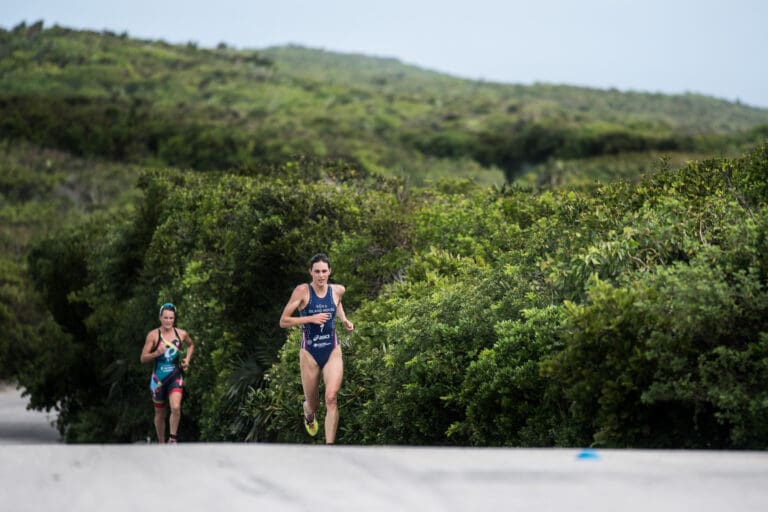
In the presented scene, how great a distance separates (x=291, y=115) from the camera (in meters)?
133

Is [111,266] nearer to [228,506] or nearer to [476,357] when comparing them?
[476,357]

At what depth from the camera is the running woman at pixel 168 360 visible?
1411 centimetres

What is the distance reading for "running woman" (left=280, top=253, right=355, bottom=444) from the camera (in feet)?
35.8

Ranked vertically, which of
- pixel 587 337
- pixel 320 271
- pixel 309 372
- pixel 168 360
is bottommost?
pixel 168 360

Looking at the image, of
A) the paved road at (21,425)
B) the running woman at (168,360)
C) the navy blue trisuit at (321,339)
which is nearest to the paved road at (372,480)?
the navy blue trisuit at (321,339)

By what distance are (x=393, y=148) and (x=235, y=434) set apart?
92.7m

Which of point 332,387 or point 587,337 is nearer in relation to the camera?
point 587,337

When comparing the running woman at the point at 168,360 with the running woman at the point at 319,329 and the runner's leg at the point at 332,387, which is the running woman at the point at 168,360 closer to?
the running woman at the point at 319,329

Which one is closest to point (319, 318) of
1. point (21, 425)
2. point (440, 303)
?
point (440, 303)

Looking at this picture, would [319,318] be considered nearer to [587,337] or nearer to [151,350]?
[587,337]

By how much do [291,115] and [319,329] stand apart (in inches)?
4857

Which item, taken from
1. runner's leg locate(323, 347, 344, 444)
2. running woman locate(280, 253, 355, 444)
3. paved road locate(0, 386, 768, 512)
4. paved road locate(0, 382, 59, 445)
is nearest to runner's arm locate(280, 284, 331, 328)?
running woman locate(280, 253, 355, 444)

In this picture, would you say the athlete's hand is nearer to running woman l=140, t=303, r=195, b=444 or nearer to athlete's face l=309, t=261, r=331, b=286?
athlete's face l=309, t=261, r=331, b=286

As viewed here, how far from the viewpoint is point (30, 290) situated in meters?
61.1
